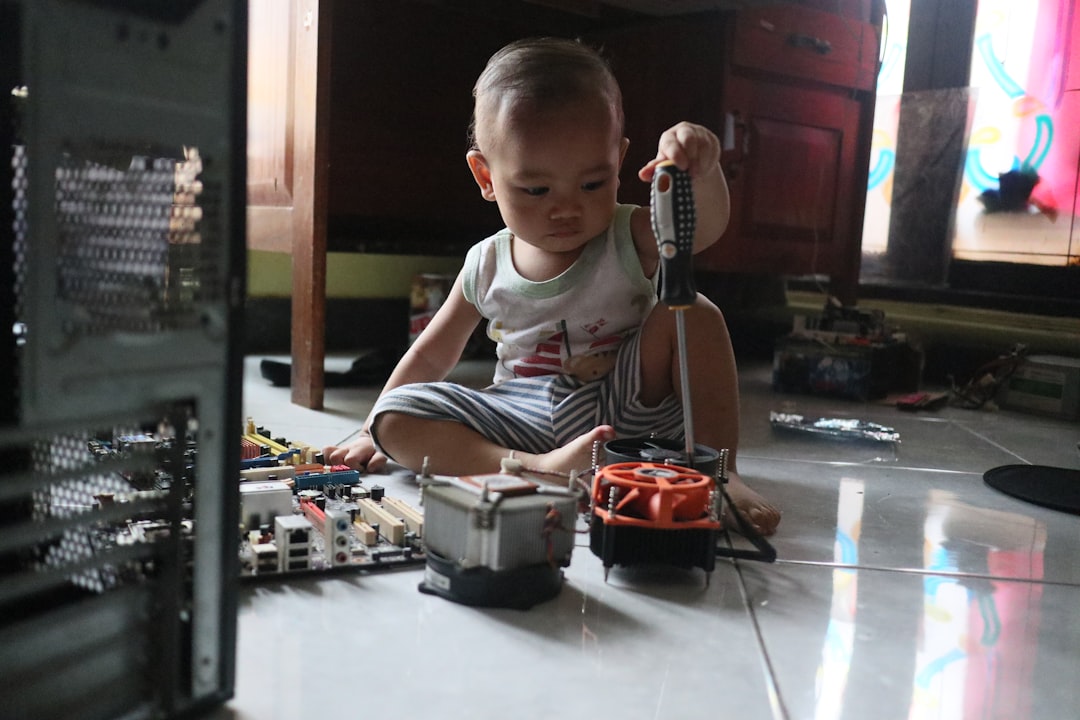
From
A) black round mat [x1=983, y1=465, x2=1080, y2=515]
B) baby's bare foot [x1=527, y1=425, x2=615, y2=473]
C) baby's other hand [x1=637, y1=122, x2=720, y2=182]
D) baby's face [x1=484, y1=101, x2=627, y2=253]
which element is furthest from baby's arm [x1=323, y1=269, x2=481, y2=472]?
black round mat [x1=983, y1=465, x2=1080, y2=515]

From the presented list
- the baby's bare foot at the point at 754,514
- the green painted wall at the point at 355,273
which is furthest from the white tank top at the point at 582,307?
the green painted wall at the point at 355,273

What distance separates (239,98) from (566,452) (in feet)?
1.76

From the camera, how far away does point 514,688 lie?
511mm

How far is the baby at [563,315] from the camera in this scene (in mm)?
938

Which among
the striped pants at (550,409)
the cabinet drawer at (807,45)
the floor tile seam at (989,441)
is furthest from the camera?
the cabinet drawer at (807,45)

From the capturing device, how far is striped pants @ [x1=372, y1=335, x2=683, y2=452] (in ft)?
3.20

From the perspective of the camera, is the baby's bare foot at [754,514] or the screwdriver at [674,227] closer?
the screwdriver at [674,227]

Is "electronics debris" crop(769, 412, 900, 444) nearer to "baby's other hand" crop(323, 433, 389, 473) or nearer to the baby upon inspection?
the baby

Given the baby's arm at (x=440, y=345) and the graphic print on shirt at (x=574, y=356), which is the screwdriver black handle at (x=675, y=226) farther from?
the baby's arm at (x=440, y=345)

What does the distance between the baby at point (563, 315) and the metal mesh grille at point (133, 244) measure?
49 cm

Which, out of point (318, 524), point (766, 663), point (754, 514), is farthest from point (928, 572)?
point (318, 524)

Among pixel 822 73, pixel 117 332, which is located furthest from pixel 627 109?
pixel 117 332

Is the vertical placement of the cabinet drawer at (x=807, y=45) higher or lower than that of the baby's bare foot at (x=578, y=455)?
higher

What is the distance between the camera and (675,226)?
0.70 metres
